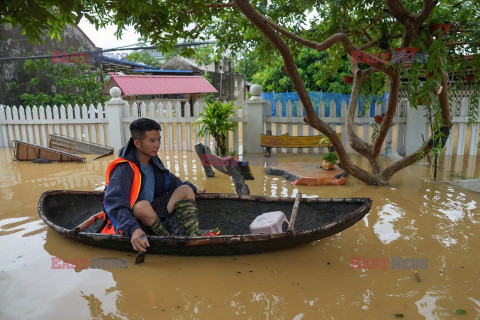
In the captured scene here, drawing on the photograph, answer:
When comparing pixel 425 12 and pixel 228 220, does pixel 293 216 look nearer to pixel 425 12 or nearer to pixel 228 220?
pixel 228 220

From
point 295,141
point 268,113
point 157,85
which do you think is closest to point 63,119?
point 268,113

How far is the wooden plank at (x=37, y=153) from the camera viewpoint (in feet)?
27.5

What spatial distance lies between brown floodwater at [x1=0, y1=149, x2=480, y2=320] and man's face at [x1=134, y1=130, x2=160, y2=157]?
3.30ft

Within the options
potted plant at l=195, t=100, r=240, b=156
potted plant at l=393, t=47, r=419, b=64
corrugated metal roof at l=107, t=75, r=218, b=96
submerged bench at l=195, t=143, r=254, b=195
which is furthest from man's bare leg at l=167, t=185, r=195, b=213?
corrugated metal roof at l=107, t=75, r=218, b=96

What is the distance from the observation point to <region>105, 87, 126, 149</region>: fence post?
9422 mm

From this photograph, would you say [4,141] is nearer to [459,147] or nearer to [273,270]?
[273,270]

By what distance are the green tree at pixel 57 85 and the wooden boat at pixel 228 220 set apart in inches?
509

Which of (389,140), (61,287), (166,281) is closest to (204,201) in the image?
(166,281)

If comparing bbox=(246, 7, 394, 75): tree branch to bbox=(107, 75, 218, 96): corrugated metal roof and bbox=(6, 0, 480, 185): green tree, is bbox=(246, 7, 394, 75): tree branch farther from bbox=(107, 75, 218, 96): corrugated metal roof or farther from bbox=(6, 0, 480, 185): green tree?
bbox=(107, 75, 218, 96): corrugated metal roof

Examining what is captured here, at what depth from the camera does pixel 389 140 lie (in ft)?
27.4

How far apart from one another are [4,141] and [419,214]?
36.9ft

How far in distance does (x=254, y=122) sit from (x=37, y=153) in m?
5.13

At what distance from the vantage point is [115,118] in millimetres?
9500

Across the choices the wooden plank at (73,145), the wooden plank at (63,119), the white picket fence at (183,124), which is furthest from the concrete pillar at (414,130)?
the wooden plank at (63,119)
